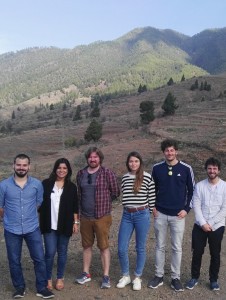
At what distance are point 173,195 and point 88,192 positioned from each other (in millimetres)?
1092

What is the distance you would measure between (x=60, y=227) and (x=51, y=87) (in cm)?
17214

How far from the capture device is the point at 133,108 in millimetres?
55750

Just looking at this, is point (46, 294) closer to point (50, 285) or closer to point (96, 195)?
point (50, 285)

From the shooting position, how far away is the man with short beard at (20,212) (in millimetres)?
4570

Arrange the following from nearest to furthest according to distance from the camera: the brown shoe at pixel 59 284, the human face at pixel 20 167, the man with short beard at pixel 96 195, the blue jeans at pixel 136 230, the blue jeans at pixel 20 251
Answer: the human face at pixel 20 167
the blue jeans at pixel 20 251
the man with short beard at pixel 96 195
the blue jeans at pixel 136 230
the brown shoe at pixel 59 284

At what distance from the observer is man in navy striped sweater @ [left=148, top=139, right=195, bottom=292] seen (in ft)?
16.4

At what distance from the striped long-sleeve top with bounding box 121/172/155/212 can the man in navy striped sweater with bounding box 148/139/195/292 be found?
5.0 inches

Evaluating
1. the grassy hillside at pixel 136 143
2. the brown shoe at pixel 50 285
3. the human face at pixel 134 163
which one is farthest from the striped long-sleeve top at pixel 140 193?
the grassy hillside at pixel 136 143

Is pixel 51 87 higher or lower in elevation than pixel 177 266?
higher

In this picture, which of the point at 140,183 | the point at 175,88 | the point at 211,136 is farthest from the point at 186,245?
the point at 175,88

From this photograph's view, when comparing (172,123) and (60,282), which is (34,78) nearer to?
(172,123)

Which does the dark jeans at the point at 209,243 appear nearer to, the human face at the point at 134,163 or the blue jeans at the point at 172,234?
the blue jeans at the point at 172,234

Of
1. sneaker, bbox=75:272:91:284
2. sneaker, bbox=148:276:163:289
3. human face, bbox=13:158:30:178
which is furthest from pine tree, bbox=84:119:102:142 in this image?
human face, bbox=13:158:30:178

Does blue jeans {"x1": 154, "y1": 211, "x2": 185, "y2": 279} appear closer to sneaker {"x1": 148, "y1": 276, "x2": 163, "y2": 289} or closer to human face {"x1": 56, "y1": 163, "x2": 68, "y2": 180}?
sneaker {"x1": 148, "y1": 276, "x2": 163, "y2": 289}
